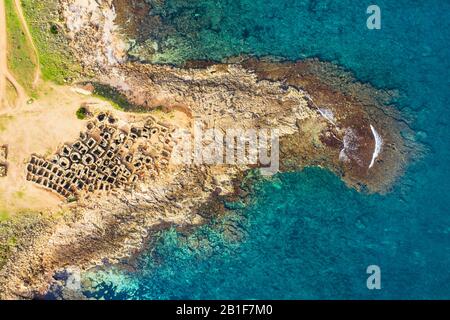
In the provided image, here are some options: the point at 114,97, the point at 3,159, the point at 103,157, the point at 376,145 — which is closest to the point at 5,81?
the point at 3,159

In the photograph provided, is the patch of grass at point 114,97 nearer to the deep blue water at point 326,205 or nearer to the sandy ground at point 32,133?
the sandy ground at point 32,133

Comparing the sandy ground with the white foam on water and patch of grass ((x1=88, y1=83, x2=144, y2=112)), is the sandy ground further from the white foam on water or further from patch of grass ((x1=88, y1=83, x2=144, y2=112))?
the white foam on water

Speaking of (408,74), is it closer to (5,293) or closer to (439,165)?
(439,165)

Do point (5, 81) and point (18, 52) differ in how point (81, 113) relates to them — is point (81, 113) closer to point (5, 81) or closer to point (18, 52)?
point (5, 81)

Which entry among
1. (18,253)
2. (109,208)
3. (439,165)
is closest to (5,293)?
(18,253)

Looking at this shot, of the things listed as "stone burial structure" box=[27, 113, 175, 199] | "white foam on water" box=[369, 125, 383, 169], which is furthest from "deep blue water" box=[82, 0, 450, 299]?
"stone burial structure" box=[27, 113, 175, 199]

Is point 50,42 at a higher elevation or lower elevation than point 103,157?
higher
